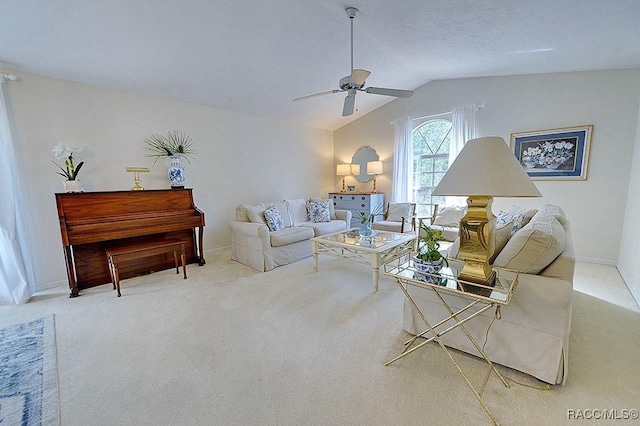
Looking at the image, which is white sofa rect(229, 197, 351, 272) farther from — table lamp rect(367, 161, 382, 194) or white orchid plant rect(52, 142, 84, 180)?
white orchid plant rect(52, 142, 84, 180)

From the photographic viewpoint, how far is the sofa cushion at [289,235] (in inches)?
140

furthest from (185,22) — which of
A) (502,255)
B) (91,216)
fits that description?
(502,255)

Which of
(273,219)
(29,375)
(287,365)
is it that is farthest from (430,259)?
(29,375)

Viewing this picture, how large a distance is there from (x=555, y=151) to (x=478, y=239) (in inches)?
138

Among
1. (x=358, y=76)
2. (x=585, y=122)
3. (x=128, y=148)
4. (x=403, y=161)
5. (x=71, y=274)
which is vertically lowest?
(x=71, y=274)

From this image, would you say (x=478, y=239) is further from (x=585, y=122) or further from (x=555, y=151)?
(x=585, y=122)

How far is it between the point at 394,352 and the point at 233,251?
2926 millimetres

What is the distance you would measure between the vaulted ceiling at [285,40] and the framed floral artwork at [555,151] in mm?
839

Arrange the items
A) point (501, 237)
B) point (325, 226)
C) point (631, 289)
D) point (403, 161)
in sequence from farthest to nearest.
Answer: point (403, 161), point (325, 226), point (631, 289), point (501, 237)

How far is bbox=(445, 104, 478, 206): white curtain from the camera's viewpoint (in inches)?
172

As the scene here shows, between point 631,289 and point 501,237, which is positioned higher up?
point 501,237

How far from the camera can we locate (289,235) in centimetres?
370

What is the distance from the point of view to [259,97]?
4.22 m

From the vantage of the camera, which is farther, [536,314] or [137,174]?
[137,174]
